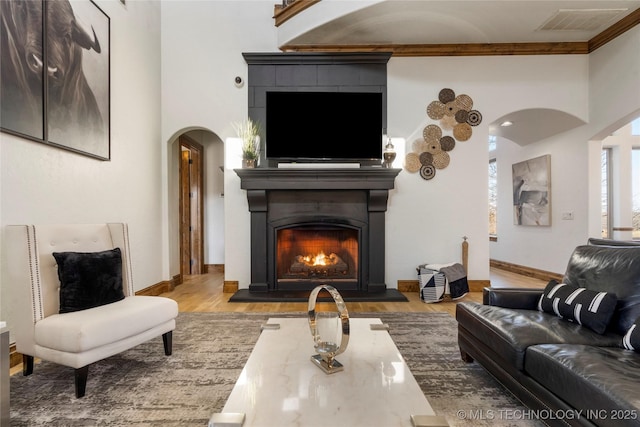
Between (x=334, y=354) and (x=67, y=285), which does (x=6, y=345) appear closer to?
(x=67, y=285)

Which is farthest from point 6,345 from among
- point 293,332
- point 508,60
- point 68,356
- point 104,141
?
point 508,60

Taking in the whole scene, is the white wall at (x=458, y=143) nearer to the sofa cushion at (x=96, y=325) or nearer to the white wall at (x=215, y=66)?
the white wall at (x=215, y=66)

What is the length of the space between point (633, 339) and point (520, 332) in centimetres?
43

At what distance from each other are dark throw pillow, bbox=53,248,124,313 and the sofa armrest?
2.56 metres

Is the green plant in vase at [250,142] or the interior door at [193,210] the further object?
the interior door at [193,210]

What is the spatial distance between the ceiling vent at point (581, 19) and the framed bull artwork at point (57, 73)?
4.76 meters

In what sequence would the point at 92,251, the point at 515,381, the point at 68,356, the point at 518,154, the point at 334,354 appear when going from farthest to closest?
the point at 518,154, the point at 92,251, the point at 68,356, the point at 515,381, the point at 334,354

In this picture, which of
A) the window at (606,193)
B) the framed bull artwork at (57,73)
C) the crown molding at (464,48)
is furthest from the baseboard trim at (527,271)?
the framed bull artwork at (57,73)

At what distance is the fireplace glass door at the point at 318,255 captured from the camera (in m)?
4.02

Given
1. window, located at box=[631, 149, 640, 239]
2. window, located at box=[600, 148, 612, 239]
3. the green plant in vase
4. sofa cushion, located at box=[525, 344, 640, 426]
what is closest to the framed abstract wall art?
window, located at box=[600, 148, 612, 239]

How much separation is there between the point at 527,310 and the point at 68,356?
107 inches

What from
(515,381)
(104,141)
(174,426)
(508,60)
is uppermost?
(508,60)

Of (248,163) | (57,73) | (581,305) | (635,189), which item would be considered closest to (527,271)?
(635,189)

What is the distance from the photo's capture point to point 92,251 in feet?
7.40
